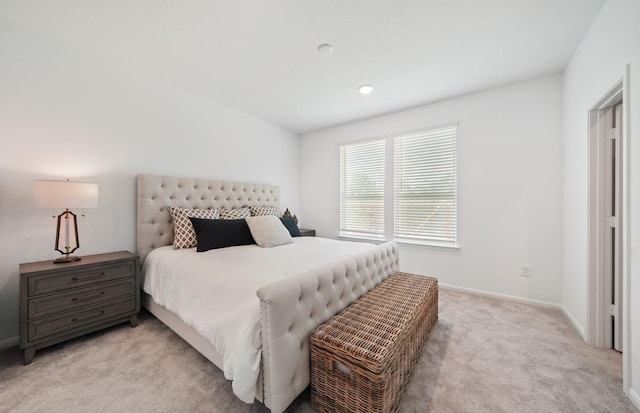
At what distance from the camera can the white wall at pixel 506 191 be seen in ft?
8.57

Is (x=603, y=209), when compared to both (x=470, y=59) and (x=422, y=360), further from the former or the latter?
(x=422, y=360)

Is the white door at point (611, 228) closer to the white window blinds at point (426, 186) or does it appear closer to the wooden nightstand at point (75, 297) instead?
the white window blinds at point (426, 186)

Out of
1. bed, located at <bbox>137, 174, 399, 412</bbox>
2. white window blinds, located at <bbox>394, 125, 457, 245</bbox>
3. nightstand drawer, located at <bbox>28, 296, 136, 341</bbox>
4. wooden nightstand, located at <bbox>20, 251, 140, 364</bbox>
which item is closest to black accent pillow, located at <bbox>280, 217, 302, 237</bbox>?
bed, located at <bbox>137, 174, 399, 412</bbox>

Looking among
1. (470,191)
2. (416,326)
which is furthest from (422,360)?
(470,191)

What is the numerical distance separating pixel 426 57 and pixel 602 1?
114cm

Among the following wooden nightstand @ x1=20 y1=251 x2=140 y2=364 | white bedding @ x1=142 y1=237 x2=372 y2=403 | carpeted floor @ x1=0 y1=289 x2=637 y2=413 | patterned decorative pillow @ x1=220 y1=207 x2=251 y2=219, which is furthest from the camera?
patterned decorative pillow @ x1=220 y1=207 x2=251 y2=219

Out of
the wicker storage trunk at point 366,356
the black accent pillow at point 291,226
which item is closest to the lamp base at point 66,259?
the black accent pillow at point 291,226

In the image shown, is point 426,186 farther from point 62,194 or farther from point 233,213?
point 62,194

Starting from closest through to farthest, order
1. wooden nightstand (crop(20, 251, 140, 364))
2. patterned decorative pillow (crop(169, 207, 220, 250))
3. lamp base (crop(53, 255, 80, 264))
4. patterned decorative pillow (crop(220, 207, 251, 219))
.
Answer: wooden nightstand (crop(20, 251, 140, 364)) → lamp base (crop(53, 255, 80, 264)) → patterned decorative pillow (crop(169, 207, 220, 250)) → patterned decorative pillow (crop(220, 207, 251, 219))

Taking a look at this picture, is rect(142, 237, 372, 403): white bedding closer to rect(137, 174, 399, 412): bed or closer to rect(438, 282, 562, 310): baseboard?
rect(137, 174, 399, 412): bed

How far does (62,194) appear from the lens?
1.87m

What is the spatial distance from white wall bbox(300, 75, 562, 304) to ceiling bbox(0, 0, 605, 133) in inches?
10.5

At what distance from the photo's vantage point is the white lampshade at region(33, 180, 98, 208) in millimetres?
1818

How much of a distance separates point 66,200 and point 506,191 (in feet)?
14.1
